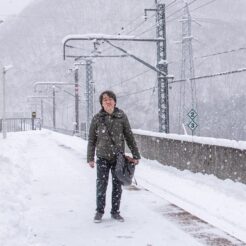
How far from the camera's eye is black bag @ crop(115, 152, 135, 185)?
718cm

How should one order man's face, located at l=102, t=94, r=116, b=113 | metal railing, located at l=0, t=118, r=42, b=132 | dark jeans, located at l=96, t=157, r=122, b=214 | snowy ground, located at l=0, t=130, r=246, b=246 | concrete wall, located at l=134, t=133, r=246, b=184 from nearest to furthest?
snowy ground, located at l=0, t=130, r=246, b=246, man's face, located at l=102, t=94, r=116, b=113, dark jeans, located at l=96, t=157, r=122, b=214, concrete wall, located at l=134, t=133, r=246, b=184, metal railing, located at l=0, t=118, r=42, b=132

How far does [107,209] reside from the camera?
852 centimetres

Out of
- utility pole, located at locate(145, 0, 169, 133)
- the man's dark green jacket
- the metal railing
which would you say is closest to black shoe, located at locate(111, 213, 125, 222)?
the man's dark green jacket

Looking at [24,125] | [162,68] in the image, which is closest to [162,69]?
[162,68]

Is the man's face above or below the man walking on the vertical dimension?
above

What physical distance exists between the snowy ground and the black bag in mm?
624

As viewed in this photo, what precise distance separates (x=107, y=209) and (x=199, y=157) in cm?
437

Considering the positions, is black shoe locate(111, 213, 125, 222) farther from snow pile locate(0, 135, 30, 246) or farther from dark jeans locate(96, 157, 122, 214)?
snow pile locate(0, 135, 30, 246)

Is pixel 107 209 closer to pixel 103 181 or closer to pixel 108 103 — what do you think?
pixel 103 181

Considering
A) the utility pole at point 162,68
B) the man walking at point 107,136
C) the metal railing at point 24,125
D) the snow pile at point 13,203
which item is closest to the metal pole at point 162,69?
the utility pole at point 162,68

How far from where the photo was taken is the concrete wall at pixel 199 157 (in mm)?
10375

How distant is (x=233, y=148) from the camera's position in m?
10.5

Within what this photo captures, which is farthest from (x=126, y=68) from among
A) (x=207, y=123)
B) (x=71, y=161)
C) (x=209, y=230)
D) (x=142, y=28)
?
(x=209, y=230)

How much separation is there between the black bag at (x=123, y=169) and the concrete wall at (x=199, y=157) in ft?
11.2
